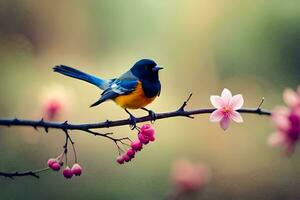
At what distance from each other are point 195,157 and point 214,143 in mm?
287

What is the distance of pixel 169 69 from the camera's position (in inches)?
163

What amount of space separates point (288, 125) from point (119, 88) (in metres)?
0.78

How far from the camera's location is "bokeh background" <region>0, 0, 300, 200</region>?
3.54 m

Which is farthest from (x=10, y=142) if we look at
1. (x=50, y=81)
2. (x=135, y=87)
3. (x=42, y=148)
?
(x=135, y=87)

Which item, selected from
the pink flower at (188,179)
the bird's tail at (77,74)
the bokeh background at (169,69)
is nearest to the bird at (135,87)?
the bird's tail at (77,74)

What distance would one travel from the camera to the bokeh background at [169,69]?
11.6ft

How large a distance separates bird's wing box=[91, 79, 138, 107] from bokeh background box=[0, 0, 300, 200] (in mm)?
1819

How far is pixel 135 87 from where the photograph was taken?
156 cm

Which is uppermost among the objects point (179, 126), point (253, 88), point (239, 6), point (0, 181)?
point (239, 6)

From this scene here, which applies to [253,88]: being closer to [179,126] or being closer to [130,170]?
[179,126]

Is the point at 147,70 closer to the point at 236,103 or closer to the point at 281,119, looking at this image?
the point at 236,103

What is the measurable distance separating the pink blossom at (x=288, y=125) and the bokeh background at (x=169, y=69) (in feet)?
8.32

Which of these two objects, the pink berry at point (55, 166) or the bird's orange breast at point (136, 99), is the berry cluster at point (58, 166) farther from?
the bird's orange breast at point (136, 99)

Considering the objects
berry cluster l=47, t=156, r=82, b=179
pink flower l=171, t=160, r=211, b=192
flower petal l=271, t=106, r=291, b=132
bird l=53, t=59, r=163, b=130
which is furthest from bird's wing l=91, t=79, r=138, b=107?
flower petal l=271, t=106, r=291, b=132
